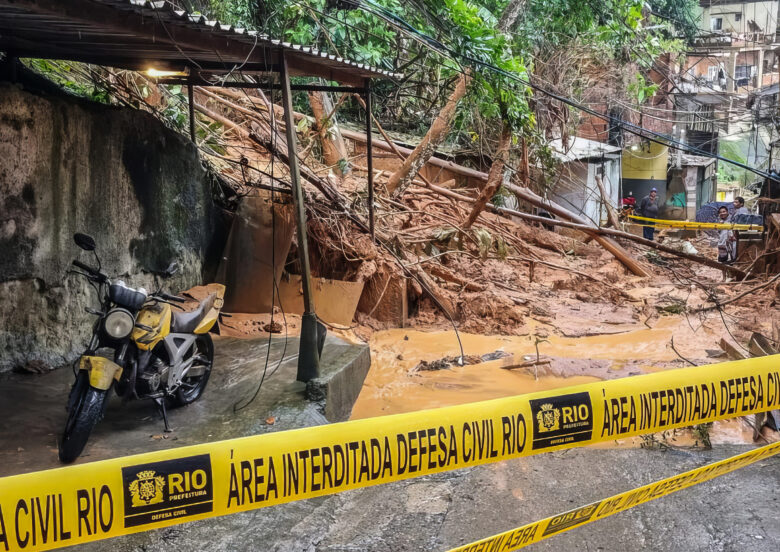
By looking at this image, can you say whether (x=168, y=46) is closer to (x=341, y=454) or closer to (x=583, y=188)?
(x=341, y=454)

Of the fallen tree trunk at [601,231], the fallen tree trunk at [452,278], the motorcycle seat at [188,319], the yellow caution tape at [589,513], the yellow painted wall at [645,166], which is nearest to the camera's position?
the yellow caution tape at [589,513]

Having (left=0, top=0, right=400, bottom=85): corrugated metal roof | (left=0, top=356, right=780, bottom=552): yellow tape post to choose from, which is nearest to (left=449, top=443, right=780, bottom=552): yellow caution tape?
(left=0, top=356, right=780, bottom=552): yellow tape post

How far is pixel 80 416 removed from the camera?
13.6ft

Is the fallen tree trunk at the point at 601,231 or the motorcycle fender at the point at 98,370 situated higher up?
the fallen tree trunk at the point at 601,231

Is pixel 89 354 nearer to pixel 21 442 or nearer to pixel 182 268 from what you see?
pixel 21 442

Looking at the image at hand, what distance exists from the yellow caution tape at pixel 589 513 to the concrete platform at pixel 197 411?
248 centimetres

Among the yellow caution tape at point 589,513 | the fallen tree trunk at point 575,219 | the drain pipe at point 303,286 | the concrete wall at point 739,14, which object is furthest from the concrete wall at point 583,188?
the yellow caution tape at point 589,513

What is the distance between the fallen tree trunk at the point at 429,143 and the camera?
10680 millimetres

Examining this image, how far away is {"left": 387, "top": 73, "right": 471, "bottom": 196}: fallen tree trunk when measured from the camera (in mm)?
10680

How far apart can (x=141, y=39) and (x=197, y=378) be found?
264 cm

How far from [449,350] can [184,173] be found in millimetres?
3892

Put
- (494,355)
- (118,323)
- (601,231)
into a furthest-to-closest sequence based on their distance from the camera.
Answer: (601,231)
(494,355)
(118,323)

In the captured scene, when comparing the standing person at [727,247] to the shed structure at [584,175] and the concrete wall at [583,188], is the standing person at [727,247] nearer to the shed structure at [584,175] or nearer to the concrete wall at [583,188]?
the concrete wall at [583,188]

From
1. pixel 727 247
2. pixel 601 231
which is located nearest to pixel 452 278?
pixel 601 231
